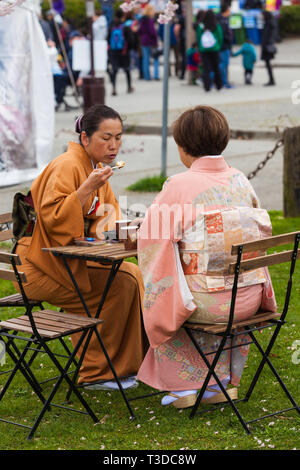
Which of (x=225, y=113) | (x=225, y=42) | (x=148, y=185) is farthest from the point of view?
(x=225, y=42)

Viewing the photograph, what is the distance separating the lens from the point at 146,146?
43.1 ft

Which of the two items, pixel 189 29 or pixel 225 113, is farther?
pixel 189 29

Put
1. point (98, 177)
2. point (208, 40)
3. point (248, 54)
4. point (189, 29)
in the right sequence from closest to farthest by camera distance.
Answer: point (98, 177) → point (208, 40) → point (248, 54) → point (189, 29)

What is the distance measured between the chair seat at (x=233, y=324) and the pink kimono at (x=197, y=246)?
1.1 inches

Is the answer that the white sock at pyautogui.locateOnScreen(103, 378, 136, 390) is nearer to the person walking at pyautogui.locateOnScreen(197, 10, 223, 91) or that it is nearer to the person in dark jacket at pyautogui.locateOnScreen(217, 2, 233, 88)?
the person walking at pyautogui.locateOnScreen(197, 10, 223, 91)

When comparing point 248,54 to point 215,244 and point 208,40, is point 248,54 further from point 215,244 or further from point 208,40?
point 215,244

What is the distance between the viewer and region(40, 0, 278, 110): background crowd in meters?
18.7

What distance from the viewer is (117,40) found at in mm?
20516

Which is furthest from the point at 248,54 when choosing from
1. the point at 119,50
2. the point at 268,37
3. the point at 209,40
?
the point at 119,50

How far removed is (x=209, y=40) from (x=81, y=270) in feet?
49.1

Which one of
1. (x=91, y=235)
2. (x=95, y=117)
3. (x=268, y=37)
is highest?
(x=95, y=117)

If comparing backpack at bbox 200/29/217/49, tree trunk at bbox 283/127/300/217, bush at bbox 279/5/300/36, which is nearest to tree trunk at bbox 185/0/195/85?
backpack at bbox 200/29/217/49

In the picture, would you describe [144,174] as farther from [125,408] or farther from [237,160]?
[125,408]

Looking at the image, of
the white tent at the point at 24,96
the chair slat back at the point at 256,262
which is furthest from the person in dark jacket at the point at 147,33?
the chair slat back at the point at 256,262
